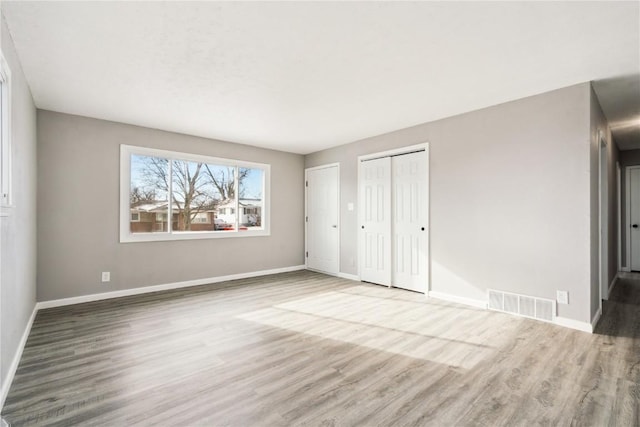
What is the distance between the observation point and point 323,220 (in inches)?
245

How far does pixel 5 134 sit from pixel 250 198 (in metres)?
3.83

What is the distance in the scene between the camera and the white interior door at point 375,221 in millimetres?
5023

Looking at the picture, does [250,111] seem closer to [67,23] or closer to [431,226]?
[67,23]

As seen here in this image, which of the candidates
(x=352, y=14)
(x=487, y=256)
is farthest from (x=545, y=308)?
(x=352, y=14)

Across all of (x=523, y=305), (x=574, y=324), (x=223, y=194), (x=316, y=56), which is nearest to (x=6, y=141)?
(x=316, y=56)

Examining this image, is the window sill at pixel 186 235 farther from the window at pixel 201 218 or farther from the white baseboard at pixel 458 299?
the white baseboard at pixel 458 299

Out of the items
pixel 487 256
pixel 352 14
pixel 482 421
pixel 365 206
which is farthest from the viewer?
pixel 365 206

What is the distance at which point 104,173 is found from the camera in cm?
430

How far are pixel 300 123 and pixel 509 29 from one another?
278 cm

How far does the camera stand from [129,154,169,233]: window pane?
4.58 m

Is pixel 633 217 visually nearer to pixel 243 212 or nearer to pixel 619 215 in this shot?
pixel 619 215

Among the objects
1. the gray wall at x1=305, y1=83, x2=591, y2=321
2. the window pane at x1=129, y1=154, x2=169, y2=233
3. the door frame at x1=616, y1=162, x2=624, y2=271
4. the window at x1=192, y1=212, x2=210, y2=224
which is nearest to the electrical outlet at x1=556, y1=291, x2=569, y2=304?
the gray wall at x1=305, y1=83, x2=591, y2=321

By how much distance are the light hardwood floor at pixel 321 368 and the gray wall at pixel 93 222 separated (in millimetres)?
557

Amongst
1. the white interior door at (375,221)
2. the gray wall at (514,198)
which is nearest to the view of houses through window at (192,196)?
the white interior door at (375,221)
